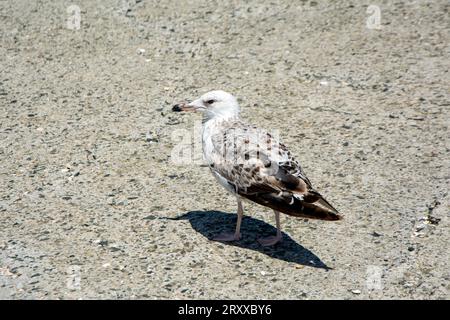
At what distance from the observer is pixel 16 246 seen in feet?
21.7

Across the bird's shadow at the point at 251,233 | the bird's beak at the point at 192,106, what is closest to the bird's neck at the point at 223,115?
the bird's beak at the point at 192,106

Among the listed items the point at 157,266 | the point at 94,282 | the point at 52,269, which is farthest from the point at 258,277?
the point at 52,269

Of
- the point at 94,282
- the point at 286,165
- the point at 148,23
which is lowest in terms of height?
the point at 94,282

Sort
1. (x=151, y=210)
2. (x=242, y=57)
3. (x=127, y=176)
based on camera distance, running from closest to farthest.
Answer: (x=151, y=210) < (x=127, y=176) < (x=242, y=57)

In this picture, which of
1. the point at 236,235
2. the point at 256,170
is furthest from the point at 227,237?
the point at 256,170

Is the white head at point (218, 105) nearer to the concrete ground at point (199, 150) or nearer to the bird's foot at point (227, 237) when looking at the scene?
the concrete ground at point (199, 150)

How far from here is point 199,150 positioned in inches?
328

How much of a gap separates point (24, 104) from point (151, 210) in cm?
295

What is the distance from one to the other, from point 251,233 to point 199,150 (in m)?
1.77

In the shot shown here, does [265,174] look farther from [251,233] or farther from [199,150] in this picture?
[199,150]

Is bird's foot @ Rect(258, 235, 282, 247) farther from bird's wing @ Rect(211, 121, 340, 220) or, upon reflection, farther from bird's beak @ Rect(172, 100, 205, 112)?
bird's beak @ Rect(172, 100, 205, 112)

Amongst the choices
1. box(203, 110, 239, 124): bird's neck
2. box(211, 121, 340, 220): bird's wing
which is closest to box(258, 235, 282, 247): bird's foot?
box(211, 121, 340, 220): bird's wing

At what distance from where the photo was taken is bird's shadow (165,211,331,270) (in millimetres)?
6461

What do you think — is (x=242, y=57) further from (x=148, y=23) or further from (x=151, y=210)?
(x=151, y=210)
